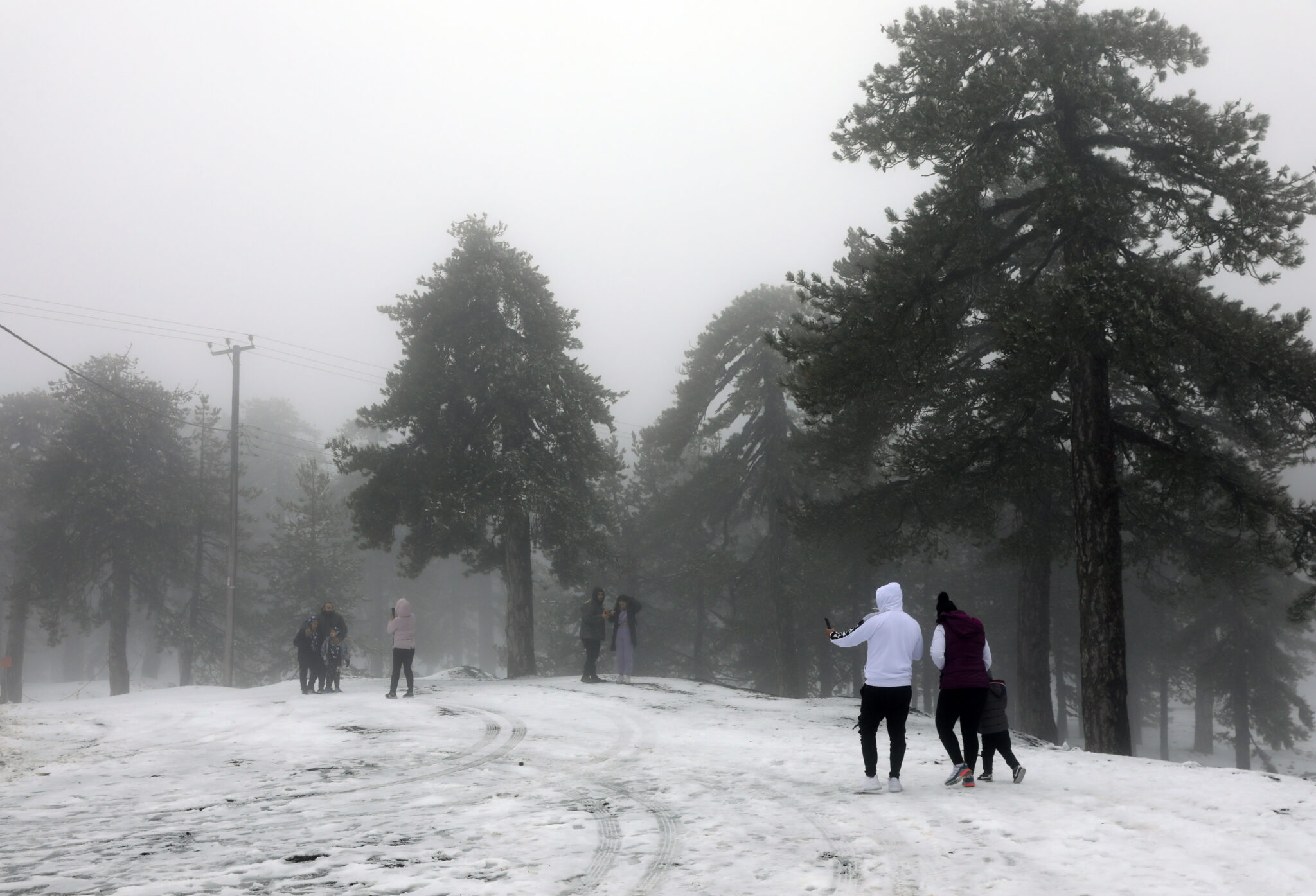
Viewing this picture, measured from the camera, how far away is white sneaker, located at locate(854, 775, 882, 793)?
7812mm

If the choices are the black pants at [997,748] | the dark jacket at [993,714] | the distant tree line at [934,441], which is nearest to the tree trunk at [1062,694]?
the distant tree line at [934,441]

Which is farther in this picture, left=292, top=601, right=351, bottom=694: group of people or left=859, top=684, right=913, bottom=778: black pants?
left=292, top=601, right=351, bottom=694: group of people

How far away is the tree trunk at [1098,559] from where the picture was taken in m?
12.3

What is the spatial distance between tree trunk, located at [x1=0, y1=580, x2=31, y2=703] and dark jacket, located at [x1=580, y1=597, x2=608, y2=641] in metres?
24.1

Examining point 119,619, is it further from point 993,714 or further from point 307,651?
point 993,714

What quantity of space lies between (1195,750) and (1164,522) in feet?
85.4

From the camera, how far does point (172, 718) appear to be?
45.4ft

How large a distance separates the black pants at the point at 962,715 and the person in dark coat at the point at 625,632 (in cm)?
1187

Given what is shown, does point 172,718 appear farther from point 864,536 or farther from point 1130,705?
point 1130,705

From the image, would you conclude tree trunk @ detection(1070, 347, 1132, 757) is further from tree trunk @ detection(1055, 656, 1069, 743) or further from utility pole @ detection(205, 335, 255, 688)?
utility pole @ detection(205, 335, 255, 688)

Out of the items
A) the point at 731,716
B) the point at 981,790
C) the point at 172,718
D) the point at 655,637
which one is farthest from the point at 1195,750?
the point at 172,718

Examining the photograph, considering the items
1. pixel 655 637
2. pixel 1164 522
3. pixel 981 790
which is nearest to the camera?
pixel 981 790

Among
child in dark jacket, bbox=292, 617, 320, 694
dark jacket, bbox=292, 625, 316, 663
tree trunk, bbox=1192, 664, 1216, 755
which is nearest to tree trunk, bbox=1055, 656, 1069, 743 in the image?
tree trunk, bbox=1192, 664, 1216, 755

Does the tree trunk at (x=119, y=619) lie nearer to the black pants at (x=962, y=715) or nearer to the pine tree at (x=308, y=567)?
the pine tree at (x=308, y=567)
